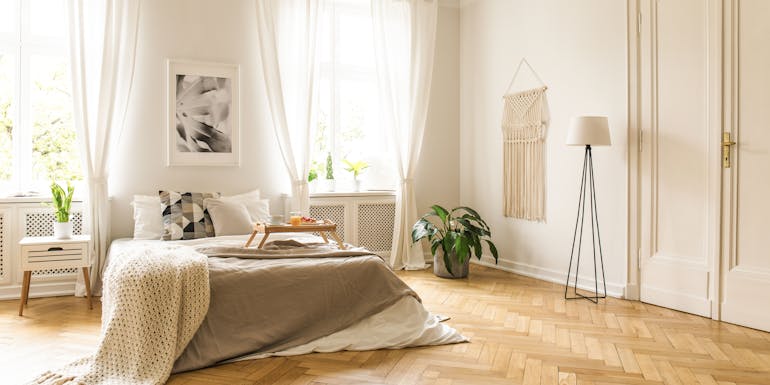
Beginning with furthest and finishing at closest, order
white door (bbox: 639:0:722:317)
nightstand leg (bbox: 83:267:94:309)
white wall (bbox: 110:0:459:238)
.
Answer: white wall (bbox: 110:0:459:238), nightstand leg (bbox: 83:267:94:309), white door (bbox: 639:0:722:317)

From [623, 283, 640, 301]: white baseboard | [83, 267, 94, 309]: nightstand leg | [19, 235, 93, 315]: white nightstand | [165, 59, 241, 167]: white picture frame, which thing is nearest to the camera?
[19, 235, 93, 315]: white nightstand

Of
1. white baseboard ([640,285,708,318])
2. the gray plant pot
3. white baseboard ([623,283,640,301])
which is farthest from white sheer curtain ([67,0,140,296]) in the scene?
white baseboard ([640,285,708,318])

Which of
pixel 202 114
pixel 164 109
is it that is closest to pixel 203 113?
pixel 202 114

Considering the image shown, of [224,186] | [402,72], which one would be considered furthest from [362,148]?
[224,186]

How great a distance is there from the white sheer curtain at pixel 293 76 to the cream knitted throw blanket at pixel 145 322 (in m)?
2.42

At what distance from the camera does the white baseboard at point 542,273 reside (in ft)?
14.8

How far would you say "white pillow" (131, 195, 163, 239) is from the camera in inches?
179

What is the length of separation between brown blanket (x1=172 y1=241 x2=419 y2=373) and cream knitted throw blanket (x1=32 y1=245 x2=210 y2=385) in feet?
0.37

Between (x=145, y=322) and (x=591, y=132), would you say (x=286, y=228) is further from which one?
(x=591, y=132)

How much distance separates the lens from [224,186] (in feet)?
17.1

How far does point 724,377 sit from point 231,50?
4.54 meters

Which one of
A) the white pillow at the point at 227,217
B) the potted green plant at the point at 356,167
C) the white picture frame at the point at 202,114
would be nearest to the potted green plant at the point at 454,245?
the potted green plant at the point at 356,167

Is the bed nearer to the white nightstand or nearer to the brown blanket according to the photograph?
the brown blanket

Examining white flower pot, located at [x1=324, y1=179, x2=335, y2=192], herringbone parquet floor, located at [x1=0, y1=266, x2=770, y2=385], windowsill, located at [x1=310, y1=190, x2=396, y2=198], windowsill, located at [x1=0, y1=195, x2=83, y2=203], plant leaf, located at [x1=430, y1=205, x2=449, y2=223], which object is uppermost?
white flower pot, located at [x1=324, y1=179, x2=335, y2=192]
